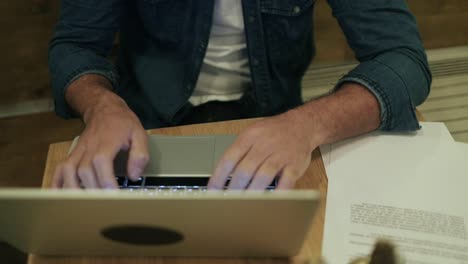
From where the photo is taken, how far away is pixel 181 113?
3.35ft

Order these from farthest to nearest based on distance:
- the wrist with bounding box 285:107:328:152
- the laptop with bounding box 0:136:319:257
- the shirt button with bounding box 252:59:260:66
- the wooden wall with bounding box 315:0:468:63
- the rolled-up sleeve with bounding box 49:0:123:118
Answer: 1. the wooden wall with bounding box 315:0:468:63
2. the shirt button with bounding box 252:59:260:66
3. the rolled-up sleeve with bounding box 49:0:123:118
4. the wrist with bounding box 285:107:328:152
5. the laptop with bounding box 0:136:319:257

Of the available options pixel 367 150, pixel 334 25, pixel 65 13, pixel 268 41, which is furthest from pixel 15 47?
pixel 367 150

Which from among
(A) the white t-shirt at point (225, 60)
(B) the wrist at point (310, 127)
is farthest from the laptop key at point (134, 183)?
(A) the white t-shirt at point (225, 60)

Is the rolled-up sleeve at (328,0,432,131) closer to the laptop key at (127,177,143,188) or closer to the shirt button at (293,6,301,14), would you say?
the shirt button at (293,6,301,14)

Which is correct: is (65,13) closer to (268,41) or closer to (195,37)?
(195,37)

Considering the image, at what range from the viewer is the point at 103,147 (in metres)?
0.65

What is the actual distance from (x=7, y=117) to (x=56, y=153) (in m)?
1.11

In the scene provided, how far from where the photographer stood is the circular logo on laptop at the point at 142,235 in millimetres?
486

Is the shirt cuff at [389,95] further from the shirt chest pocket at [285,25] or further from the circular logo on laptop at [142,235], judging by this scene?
the circular logo on laptop at [142,235]

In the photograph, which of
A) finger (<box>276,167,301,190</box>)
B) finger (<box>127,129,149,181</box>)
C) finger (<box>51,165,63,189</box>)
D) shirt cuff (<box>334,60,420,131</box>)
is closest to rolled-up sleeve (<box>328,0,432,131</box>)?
shirt cuff (<box>334,60,420,131</box>)

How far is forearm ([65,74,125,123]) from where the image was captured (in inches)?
30.3

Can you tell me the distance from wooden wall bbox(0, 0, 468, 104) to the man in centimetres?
63

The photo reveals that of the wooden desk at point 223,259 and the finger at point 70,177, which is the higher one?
the finger at point 70,177

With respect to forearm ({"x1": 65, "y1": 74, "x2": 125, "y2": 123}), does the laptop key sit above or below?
below
